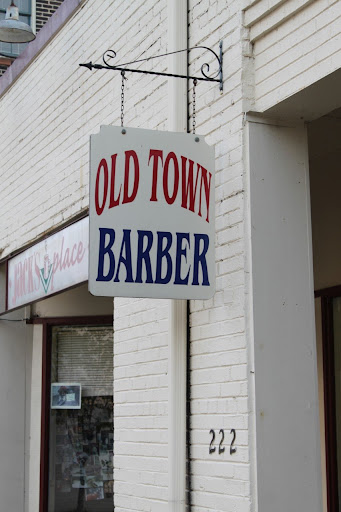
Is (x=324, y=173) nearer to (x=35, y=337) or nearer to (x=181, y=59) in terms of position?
(x=181, y=59)

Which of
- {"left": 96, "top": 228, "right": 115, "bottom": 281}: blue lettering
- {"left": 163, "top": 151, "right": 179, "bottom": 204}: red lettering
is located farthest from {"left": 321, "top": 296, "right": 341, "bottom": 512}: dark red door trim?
{"left": 96, "top": 228, "right": 115, "bottom": 281}: blue lettering

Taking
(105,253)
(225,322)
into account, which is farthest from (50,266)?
(105,253)

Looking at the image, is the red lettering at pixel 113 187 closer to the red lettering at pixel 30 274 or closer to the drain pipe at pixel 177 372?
the drain pipe at pixel 177 372

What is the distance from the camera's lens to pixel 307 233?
545 cm

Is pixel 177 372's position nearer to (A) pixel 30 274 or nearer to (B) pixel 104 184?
(B) pixel 104 184

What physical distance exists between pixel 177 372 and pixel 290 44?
6.91 ft

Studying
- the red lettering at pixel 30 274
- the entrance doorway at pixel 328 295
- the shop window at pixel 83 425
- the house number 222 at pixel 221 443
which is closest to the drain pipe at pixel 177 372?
the house number 222 at pixel 221 443

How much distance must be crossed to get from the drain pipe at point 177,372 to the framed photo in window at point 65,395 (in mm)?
4246

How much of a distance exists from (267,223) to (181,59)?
1.48 m

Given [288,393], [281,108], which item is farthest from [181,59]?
[288,393]

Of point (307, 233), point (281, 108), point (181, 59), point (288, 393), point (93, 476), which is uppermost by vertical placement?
point (181, 59)

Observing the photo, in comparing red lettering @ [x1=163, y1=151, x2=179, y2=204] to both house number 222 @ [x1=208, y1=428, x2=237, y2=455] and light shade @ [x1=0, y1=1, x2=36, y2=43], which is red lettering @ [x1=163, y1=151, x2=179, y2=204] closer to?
house number 222 @ [x1=208, y1=428, x2=237, y2=455]

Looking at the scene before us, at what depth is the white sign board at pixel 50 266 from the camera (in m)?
7.67

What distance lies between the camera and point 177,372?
231 inches
